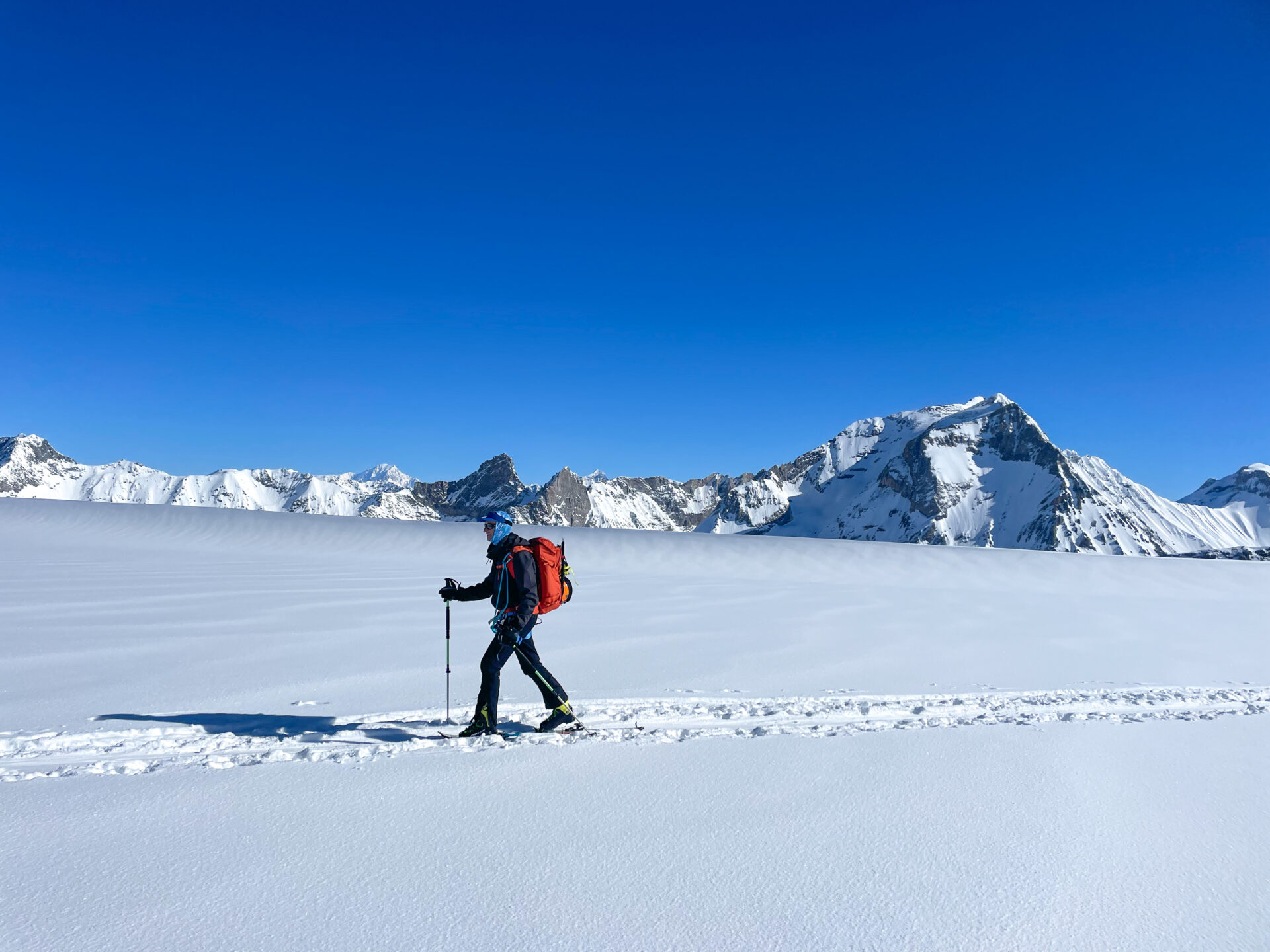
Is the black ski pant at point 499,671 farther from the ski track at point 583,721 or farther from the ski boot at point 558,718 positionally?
the ski track at point 583,721

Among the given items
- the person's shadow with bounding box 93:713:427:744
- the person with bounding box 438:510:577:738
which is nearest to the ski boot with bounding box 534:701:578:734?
the person with bounding box 438:510:577:738

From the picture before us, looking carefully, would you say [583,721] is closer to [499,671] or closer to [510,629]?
[499,671]

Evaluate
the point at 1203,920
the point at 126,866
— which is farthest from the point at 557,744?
the point at 1203,920

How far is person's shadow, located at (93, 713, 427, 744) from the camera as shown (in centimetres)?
595

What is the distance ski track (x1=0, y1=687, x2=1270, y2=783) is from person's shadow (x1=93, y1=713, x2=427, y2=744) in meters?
0.02

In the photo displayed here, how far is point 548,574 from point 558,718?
129 centimetres

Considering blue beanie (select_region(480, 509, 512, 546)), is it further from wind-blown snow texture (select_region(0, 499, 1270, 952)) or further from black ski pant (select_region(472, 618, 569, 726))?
wind-blown snow texture (select_region(0, 499, 1270, 952))

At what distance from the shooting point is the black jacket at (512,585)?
5883 millimetres

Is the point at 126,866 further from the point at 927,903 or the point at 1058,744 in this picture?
the point at 1058,744

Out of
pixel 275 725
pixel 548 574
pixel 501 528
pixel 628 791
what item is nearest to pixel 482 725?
pixel 548 574

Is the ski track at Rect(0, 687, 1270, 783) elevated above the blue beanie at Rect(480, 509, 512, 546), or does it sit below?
below

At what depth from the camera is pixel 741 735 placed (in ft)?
19.6

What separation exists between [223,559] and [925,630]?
742 inches

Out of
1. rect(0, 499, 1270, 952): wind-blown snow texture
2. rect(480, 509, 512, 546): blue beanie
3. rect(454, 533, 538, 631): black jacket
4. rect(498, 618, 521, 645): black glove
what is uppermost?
rect(480, 509, 512, 546): blue beanie
